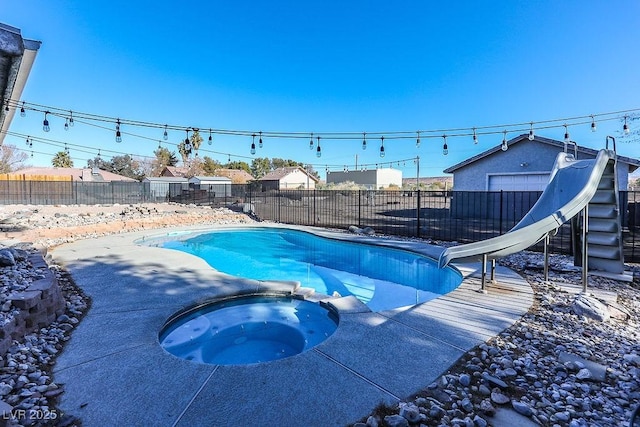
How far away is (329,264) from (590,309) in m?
4.81

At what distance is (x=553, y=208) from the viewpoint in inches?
188

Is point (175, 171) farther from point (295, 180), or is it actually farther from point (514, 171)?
point (514, 171)

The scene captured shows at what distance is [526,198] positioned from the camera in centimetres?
1259

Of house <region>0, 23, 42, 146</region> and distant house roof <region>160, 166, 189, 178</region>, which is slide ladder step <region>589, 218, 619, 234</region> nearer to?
house <region>0, 23, 42, 146</region>

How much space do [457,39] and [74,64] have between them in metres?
14.5

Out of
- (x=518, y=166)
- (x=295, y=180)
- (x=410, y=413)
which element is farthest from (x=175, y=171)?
(x=410, y=413)

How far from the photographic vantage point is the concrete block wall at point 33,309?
2.57m

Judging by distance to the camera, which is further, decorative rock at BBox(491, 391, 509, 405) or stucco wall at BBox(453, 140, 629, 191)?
stucco wall at BBox(453, 140, 629, 191)

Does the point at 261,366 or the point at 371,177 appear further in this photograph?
the point at 371,177

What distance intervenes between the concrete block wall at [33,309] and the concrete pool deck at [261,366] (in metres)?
0.33

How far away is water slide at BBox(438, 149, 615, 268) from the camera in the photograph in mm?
3891

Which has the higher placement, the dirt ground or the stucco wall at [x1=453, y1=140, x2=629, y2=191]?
the stucco wall at [x1=453, y1=140, x2=629, y2=191]

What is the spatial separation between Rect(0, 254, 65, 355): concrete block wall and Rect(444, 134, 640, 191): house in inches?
518

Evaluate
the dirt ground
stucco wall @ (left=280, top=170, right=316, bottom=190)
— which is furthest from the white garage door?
stucco wall @ (left=280, top=170, right=316, bottom=190)
